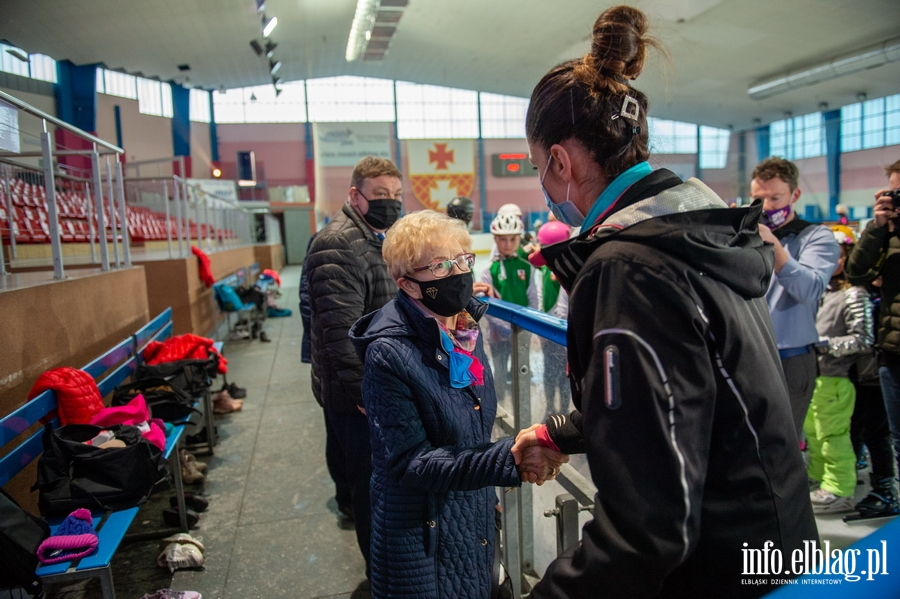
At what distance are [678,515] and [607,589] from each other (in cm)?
15

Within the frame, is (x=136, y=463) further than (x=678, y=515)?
Yes

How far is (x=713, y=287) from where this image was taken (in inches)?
31.9

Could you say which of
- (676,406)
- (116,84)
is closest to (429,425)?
(676,406)

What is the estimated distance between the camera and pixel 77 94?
16516mm

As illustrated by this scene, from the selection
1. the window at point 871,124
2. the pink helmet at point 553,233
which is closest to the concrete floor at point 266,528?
the pink helmet at point 553,233

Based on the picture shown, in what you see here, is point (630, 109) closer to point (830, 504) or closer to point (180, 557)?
point (180, 557)

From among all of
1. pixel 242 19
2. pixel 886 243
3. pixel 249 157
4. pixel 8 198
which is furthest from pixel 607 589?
pixel 249 157

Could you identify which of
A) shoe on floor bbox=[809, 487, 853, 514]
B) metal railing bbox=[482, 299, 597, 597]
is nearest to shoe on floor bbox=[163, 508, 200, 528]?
metal railing bbox=[482, 299, 597, 597]

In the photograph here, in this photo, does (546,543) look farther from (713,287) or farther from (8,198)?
(8,198)

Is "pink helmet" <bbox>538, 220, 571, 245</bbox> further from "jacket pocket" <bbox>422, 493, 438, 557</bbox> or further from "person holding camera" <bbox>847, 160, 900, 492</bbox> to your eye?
"jacket pocket" <bbox>422, 493, 438, 557</bbox>

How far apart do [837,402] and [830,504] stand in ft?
1.97

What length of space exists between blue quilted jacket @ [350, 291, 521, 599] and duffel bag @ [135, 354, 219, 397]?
253 centimetres

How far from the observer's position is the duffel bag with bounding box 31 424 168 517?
2.16 m

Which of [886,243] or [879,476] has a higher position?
[886,243]
